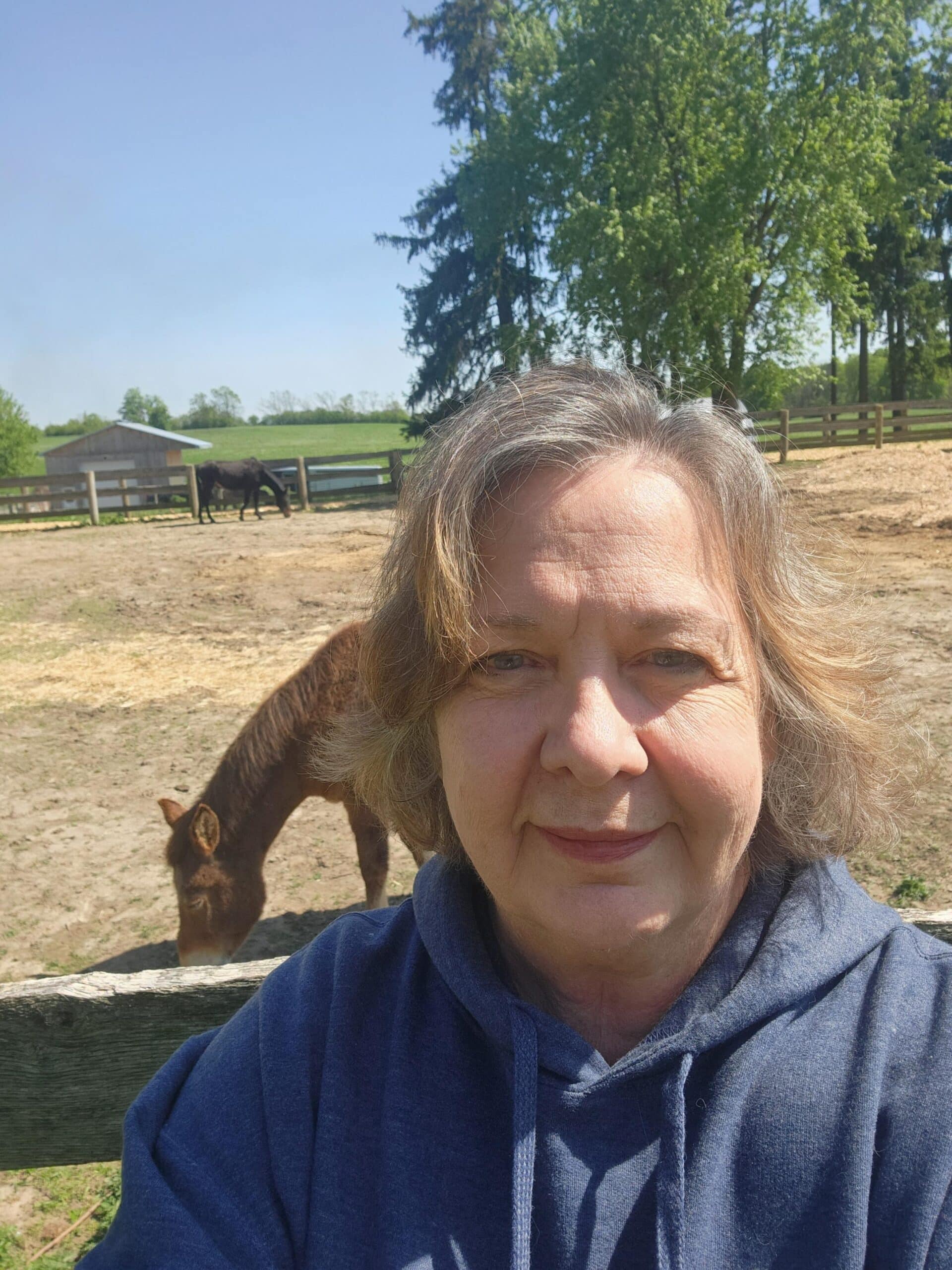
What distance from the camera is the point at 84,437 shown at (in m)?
62.4

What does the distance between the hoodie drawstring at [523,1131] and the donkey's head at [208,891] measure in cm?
284

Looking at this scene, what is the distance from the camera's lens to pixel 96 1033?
1761mm

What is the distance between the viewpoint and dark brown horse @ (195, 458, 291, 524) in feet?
76.7

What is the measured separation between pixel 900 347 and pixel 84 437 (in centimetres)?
5010

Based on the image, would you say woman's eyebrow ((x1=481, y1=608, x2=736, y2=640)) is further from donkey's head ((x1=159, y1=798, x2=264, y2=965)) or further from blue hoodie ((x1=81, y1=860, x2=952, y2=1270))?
donkey's head ((x1=159, y1=798, x2=264, y2=965))

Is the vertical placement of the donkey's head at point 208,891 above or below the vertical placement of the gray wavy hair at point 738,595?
below

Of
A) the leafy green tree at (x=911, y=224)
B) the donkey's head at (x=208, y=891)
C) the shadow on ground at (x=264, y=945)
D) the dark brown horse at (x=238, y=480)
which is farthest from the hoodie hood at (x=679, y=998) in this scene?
the leafy green tree at (x=911, y=224)

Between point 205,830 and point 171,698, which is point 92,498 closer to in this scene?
point 171,698

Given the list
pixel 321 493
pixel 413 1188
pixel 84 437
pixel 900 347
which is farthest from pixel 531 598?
pixel 84 437

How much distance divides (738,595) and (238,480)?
23865mm

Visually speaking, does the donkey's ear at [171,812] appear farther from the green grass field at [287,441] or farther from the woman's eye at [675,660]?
the green grass field at [287,441]

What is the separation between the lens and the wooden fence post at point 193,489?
2381 cm

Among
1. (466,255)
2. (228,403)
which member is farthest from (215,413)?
(466,255)

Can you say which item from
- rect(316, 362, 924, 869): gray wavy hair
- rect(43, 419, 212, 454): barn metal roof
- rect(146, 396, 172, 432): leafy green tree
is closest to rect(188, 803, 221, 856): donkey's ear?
rect(316, 362, 924, 869): gray wavy hair
